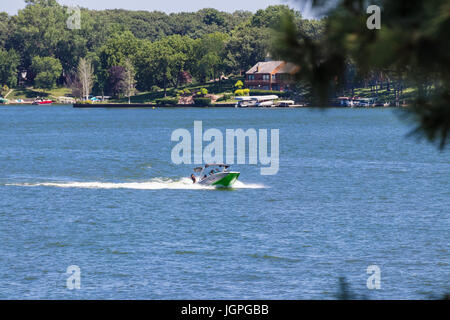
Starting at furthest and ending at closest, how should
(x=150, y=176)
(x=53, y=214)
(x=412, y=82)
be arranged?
(x=150, y=176) → (x=53, y=214) → (x=412, y=82)

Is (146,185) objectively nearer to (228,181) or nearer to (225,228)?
(228,181)

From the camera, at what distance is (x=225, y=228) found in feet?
141

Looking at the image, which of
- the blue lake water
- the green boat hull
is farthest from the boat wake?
the green boat hull

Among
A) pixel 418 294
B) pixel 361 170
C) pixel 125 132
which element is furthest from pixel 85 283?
pixel 125 132

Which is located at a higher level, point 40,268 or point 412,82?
point 412,82

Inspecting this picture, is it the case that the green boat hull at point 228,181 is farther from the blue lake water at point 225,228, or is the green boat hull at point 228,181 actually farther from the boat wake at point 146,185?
the boat wake at point 146,185

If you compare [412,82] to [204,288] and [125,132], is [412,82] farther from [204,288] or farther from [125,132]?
[125,132]

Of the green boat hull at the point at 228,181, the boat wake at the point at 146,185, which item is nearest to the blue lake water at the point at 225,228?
the boat wake at the point at 146,185

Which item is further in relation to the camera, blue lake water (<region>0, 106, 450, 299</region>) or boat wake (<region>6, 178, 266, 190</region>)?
boat wake (<region>6, 178, 266, 190</region>)

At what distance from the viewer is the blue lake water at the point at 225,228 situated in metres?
31.6

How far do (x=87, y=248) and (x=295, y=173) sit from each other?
114ft

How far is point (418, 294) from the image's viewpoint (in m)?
30.1

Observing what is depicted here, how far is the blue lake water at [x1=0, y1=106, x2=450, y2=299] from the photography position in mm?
31578

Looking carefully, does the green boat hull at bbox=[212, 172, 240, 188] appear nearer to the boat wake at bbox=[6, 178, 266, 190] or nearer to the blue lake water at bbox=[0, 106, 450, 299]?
the blue lake water at bbox=[0, 106, 450, 299]
